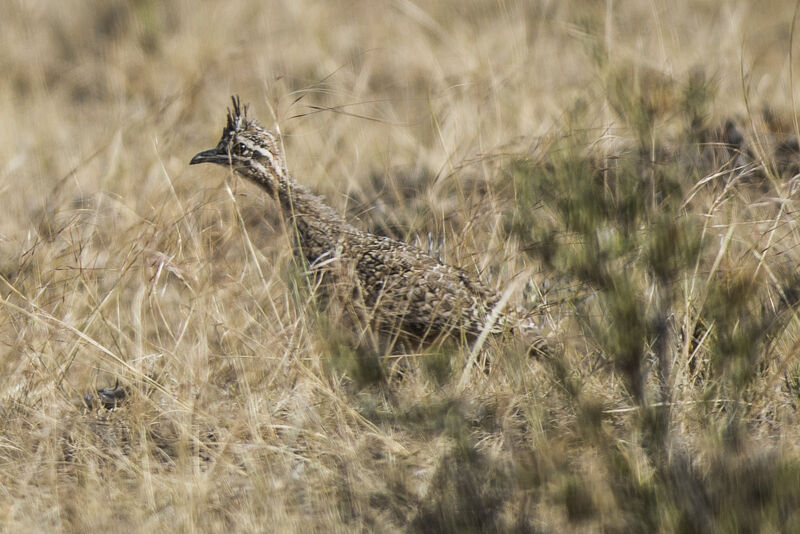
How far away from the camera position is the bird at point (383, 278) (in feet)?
14.6

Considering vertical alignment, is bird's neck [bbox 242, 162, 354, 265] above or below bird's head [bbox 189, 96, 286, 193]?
below

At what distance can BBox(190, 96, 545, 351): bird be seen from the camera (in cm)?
445

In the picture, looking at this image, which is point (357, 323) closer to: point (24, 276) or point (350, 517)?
point (350, 517)

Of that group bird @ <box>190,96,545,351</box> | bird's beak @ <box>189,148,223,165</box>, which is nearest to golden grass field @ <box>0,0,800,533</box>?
bird @ <box>190,96,545,351</box>

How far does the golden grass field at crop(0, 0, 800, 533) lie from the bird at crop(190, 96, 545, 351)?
19 centimetres

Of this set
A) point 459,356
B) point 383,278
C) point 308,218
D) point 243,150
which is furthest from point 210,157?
point 459,356

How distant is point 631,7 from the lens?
9812mm

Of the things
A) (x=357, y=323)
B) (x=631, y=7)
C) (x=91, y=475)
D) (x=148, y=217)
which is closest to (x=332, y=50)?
(x=631, y=7)

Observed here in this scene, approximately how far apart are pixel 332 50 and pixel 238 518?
6608 mm

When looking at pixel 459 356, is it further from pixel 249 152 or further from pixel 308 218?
pixel 249 152

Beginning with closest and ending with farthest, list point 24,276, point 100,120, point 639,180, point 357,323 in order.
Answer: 1. point 639,180
2. point 357,323
3. point 24,276
4. point 100,120

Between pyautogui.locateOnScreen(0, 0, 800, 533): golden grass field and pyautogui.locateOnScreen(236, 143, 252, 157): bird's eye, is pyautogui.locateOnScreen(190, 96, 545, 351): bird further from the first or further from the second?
pyautogui.locateOnScreen(0, 0, 800, 533): golden grass field

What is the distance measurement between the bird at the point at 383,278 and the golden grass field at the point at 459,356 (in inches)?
7.6

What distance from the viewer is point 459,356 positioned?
13.7 ft
